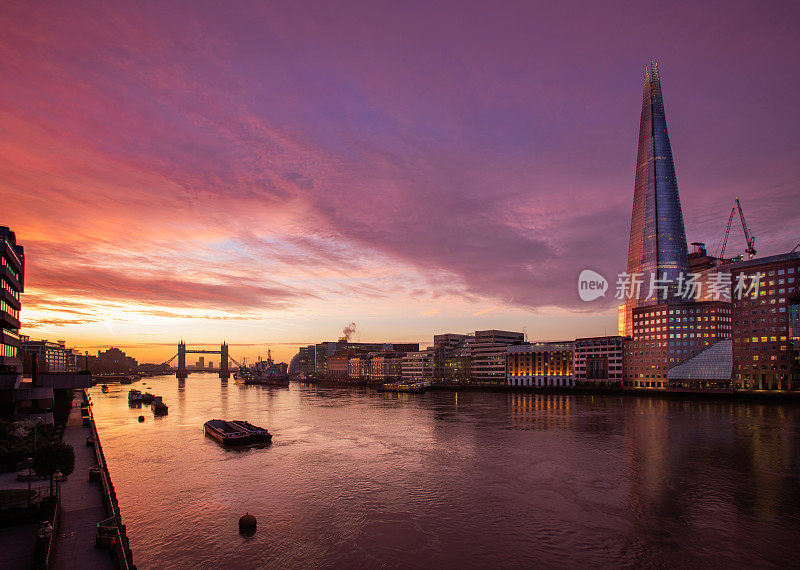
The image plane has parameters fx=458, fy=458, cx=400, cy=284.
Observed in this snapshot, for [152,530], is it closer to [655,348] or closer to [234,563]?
[234,563]

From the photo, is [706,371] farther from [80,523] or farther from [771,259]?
[80,523]

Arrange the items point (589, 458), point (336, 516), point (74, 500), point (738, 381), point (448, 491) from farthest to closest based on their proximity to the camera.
A: point (738, 381)
point (589, 458)
point (448, 491)
point (336, 516)
point (74, 500)

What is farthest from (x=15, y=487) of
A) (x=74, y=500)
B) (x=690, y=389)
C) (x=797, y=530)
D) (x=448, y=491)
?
(x=690, y=389)

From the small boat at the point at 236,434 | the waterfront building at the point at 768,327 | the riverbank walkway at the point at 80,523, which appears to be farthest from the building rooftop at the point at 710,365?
the riverbank walkway at the point at 80,523

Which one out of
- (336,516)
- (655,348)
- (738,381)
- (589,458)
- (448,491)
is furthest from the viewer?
(655,348)

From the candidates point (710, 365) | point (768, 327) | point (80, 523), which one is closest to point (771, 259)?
point (768, 327)

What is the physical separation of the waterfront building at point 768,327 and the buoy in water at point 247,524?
167098mm

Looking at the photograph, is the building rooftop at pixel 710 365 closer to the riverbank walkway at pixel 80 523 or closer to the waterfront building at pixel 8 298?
the riverbank walkway at pixel 80 523

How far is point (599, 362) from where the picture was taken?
19188 cm

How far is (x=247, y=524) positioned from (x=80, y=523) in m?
9.55

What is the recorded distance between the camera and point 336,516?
1298 inches

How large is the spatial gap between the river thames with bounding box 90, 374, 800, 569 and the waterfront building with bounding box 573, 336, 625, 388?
11896 cm

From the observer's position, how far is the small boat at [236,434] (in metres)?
62.2

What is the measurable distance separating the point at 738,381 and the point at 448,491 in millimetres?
156085
